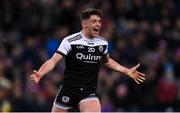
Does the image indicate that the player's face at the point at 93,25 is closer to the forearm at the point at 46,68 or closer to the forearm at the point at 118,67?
the forearm at the point at 118,67

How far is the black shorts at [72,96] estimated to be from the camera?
34.9 ft

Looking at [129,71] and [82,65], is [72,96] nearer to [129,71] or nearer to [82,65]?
[82,65]

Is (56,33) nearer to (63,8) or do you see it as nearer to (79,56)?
(63,8)

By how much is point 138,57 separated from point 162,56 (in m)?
0.60

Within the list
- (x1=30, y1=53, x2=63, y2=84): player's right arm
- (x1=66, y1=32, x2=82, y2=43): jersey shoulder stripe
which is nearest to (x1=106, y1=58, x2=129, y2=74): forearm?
(x1=66, y1=32, x2=82, y2=43): jersey shoulder stripe

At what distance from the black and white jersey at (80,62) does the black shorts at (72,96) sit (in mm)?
70

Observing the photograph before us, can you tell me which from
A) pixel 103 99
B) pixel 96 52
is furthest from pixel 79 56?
pixel 103 99

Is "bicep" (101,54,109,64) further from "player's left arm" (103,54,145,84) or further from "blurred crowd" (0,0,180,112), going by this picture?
"blurred crowd" (0,0,180,112)

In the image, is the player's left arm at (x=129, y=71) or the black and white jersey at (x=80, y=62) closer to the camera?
the black and white jersey at (x=80, y=62)

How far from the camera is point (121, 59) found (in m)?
16.8

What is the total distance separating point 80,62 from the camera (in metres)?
10.7

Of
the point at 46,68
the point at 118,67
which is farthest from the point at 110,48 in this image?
the point at 46,68

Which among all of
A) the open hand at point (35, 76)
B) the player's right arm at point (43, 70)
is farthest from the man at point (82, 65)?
the open hand at point (35, 76)

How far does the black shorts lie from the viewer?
34.9 feet
